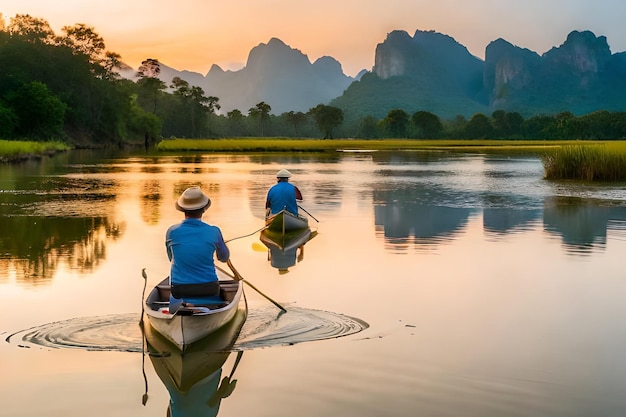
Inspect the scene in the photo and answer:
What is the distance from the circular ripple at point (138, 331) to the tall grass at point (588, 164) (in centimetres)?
3754

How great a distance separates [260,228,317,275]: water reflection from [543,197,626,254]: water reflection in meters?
6.68

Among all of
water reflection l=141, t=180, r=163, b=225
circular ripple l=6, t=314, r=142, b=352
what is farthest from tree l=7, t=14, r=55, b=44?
circular ripple l=6, t=314, r=142, b=352

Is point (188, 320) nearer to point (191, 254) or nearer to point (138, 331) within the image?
point (191, 254)

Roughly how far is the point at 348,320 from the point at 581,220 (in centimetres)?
1745

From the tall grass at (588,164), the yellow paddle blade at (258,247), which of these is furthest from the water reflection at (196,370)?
the tall grass at (588,164)

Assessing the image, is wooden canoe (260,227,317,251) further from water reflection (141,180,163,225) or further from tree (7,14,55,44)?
tree (7,14,55,44)

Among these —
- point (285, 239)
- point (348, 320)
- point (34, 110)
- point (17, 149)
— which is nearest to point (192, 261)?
point (348, 320)

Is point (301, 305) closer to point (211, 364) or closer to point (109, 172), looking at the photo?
point (211, 364)

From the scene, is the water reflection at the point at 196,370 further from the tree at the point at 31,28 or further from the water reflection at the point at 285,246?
the tree at the point at 31,28

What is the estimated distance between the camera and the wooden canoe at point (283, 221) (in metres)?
23.1

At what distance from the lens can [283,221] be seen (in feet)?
76.1

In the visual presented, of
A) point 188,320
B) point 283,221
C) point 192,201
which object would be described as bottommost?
point 283,221

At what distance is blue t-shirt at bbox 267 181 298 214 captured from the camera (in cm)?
2359

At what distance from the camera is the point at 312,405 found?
29.2 ft
